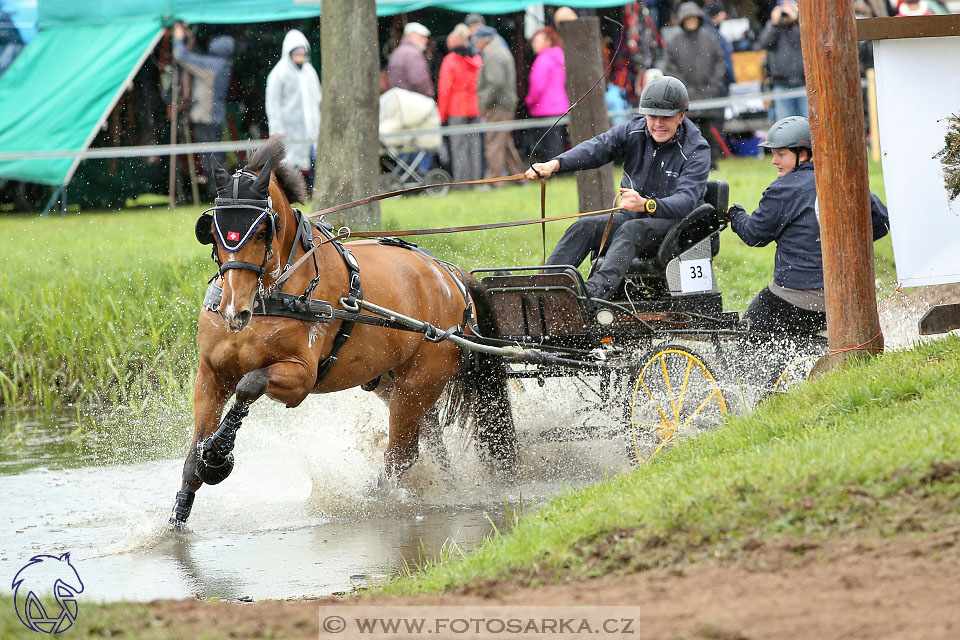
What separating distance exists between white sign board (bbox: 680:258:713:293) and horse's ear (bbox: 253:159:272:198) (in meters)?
2.67

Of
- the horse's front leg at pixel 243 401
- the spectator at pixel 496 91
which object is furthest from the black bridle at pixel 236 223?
the spectator at pixel 496 91

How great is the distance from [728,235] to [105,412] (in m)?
7.66

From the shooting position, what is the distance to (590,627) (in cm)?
347

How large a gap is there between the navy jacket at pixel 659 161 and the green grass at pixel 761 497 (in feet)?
6.17

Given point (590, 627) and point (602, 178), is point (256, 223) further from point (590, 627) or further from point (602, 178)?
point (602, 178)

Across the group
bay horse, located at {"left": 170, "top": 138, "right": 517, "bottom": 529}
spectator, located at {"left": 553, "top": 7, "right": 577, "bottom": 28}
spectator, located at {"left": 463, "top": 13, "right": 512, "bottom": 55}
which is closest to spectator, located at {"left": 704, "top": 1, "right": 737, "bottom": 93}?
spectator, located at {"left": 553, "top": 7, "right": 577, "bottom": 28}

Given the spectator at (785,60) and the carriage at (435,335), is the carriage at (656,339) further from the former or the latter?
the spectator at (785,60)

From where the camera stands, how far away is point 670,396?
6727mm

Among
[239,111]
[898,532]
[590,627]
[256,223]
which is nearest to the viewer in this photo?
[590,627]

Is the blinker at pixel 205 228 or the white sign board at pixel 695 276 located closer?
the blinker at pixel 205 228

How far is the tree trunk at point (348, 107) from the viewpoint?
1123 centimetres

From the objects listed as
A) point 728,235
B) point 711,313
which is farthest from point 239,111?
point 711,313

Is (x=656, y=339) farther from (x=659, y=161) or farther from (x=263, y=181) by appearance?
(x=263, y=181)

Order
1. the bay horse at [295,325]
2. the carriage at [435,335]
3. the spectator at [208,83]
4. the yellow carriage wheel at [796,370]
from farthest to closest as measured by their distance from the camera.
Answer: the spectator at [208,83] → the yellow carriage wheel at [796,370] → the carriage at [435,335] → the bay horse at [295,325]
